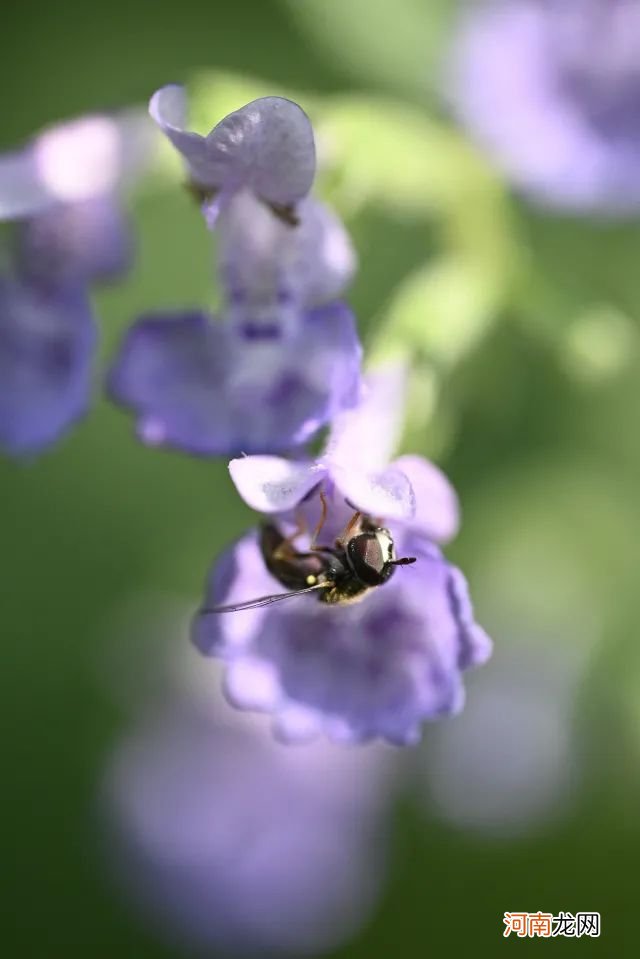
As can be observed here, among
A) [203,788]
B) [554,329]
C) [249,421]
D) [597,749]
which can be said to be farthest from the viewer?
[203,788]

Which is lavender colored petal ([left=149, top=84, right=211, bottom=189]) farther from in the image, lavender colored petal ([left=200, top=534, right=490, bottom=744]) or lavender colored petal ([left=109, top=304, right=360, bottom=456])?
lavender colored petal ([left=200, top=534, right=490, bottom=744])

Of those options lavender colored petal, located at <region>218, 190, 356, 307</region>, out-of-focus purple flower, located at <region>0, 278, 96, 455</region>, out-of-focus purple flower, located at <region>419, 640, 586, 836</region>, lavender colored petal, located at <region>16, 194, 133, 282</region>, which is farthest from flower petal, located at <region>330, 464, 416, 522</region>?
out-of-focus purple flower, located at <region>419, 640, 586, 836</region>

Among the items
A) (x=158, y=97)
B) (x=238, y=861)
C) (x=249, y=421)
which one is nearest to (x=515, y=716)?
(x=238, y=861)

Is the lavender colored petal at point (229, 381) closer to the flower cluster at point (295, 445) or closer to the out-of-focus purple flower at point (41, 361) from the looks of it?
the flower cluster at point (295, 445)

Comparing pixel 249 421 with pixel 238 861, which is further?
pixel 238 861

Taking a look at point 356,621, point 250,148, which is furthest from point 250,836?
point 250,148

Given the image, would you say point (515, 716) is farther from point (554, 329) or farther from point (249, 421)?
point (249, 421)

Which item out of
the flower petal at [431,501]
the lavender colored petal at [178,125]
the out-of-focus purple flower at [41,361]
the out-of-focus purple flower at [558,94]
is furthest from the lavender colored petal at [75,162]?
the out-of-focus purple flower at [558,94]
